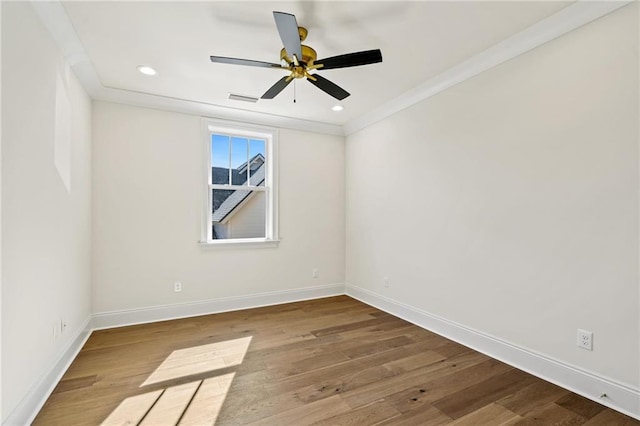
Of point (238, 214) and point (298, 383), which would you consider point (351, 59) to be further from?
point (238, 214)

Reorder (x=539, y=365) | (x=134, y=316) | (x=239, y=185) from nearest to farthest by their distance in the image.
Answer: (x=539, y=365), (x=134, y=316), (x=239, y=185)

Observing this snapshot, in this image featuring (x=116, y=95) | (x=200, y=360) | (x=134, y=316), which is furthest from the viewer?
(x=134, y=316)

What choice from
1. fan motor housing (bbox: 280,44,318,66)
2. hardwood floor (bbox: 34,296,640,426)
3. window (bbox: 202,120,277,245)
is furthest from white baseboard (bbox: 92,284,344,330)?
fan motor housing (bbox: 280,44,318,66)

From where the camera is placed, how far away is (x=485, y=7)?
6.82 ft

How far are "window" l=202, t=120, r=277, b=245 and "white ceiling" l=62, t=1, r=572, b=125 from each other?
0.90 m

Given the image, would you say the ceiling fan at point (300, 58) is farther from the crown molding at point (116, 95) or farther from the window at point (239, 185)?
the window at point (239, 185)

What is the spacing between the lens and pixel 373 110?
4031 mm

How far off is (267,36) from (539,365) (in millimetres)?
3331

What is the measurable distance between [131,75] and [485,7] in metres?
3.15

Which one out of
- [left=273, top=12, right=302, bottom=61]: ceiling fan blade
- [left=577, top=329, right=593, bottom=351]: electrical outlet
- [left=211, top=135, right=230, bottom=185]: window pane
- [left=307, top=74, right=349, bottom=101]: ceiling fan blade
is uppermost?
[left=273, top=12, right=302, bottom=61]: ceiling fan blade

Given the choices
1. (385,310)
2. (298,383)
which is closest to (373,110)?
(385,310)

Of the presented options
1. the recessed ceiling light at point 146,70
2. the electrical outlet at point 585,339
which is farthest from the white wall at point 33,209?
the electrical outlet at point 585,339

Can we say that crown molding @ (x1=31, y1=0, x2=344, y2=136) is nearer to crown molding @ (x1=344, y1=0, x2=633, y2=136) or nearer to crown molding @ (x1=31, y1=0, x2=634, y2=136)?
crown molding @ (x1=31, y1=0, x2=634, y2=136)

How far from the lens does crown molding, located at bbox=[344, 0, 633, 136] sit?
2035 millimetres
